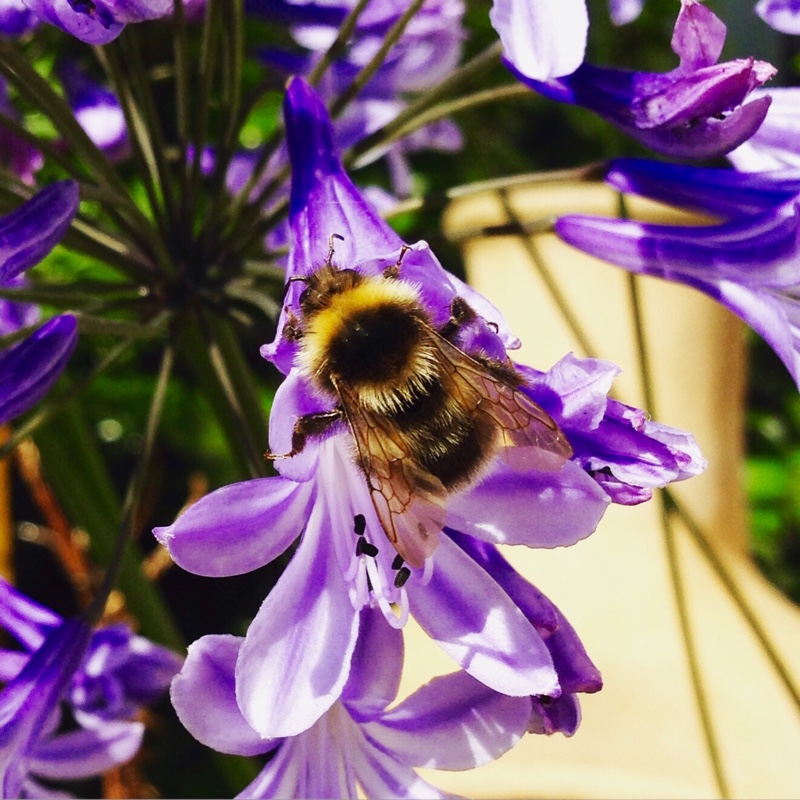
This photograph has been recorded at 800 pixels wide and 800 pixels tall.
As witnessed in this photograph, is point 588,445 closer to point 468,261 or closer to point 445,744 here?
point 445,744

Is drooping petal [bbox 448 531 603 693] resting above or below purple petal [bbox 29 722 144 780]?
above

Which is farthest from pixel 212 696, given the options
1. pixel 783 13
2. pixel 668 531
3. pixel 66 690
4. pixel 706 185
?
pixel 783 13

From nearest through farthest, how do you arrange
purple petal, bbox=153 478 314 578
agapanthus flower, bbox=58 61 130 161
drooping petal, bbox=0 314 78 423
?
purple petal, bbox=153 478 314 578
drooping petal, bbox=0 314 78 423
agapanthus flower, bbox=58 61 130 161

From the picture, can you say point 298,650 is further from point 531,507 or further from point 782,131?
point 782,131

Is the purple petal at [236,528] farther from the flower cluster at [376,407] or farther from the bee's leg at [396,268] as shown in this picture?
the bee's leg at [396,268]

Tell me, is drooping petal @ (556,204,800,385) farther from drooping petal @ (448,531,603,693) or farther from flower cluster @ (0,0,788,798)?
drooping petal @ (448,531,603,693)

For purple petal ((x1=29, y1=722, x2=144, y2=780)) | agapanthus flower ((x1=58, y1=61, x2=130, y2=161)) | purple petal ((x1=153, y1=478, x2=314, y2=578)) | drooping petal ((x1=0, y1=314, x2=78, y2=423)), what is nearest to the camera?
purple petal ((x1=153, y1=478, x2=314, y2=578))

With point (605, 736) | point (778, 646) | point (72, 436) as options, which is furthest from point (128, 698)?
point (778, 646)

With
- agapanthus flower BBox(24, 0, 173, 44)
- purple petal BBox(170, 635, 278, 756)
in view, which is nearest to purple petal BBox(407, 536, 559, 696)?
purple petal BBox(170, 635, 278, 756)
